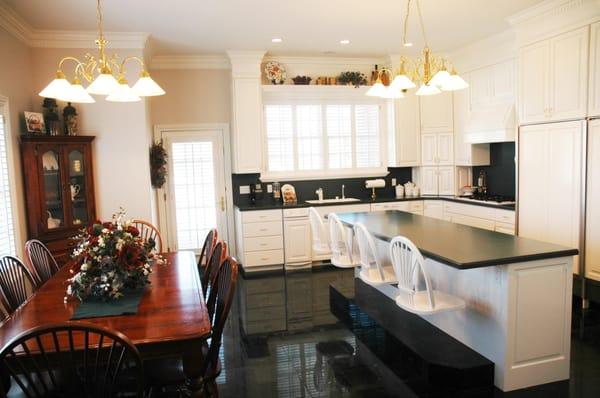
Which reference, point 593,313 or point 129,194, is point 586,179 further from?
point 129,194

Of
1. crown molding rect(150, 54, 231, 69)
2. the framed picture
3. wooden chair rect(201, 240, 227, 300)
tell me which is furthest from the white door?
wooden chair rect(201, 240, 227, 300)

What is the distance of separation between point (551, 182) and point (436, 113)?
2325 millimetres

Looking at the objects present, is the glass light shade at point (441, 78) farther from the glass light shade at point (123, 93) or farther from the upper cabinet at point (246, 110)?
the upper cabinet at point (246, 110)

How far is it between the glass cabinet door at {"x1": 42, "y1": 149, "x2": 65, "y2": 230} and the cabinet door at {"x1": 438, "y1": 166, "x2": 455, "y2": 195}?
16.4 feet

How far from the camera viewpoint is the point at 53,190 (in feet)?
14.9

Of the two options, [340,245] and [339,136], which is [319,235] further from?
[339,136]

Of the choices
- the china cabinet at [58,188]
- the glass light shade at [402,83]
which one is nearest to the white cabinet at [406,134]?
the glass light shade at [402,83]

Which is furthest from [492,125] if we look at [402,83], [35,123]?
[35,123]

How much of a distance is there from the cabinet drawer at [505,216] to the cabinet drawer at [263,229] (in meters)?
2.76

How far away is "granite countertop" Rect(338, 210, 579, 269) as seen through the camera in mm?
2672

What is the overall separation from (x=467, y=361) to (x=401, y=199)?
3.70m

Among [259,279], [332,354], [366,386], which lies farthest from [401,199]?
[366,386]

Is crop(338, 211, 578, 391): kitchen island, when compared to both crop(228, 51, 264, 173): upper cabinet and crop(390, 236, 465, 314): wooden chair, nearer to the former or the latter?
crop(390, 236, 465, 314): wooden chair

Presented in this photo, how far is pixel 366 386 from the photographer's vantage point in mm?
2965
